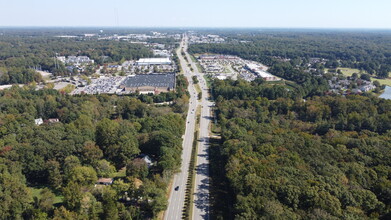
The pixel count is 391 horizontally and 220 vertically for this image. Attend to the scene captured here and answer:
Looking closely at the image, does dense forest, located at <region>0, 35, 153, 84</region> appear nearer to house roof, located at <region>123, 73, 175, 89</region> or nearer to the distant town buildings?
the distant town buildings

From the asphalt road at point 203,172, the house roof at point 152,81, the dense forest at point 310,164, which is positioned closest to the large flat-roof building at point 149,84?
the house roof at point 152,81

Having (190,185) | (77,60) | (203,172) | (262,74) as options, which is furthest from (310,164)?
(77,60)

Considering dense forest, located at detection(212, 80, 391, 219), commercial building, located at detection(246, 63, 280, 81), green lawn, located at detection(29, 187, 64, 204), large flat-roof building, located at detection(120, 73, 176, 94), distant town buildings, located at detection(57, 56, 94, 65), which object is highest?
distant town buildings, located at detection(57, 56, 94, 65)

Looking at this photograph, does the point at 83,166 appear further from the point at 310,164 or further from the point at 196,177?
the point at 310,164

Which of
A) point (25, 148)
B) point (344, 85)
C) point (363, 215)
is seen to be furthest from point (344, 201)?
point (344, 85)

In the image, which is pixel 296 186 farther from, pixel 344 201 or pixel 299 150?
pixel 299 150

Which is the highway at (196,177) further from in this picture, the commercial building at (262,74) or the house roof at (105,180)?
the commercial building at (262,74)

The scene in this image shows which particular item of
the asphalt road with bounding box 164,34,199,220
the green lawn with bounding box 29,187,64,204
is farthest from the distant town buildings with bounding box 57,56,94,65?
the green lawn with bounding box 29,187,64,204
